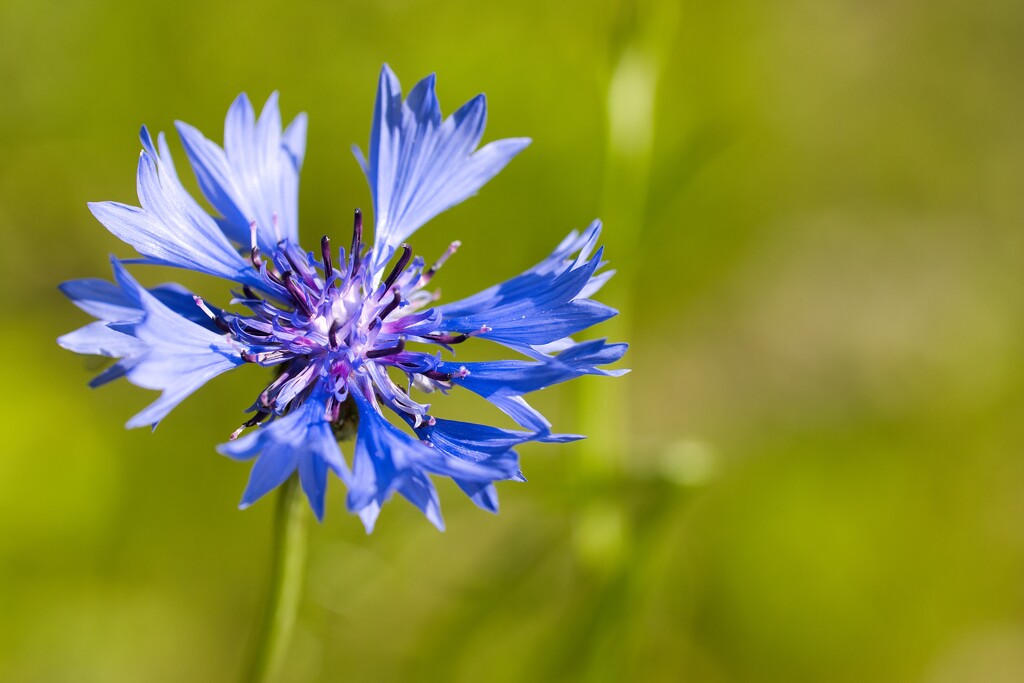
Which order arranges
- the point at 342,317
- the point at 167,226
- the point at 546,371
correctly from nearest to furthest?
the point at 546,371
the point at 167,226
the point at 342,317

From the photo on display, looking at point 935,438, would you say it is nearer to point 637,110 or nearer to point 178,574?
point 637,110

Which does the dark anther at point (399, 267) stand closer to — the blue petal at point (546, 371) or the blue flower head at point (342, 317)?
the blue flower head at point (342, 317)

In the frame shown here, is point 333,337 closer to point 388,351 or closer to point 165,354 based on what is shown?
point 388,351

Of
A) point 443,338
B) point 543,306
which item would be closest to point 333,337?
point 443,338

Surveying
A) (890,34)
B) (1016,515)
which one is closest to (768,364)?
(1016,515)

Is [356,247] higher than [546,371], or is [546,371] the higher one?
[356,247]

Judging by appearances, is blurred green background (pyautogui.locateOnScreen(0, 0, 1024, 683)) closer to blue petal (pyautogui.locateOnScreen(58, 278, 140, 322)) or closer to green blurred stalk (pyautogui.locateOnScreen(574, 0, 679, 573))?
green blurred stalk (pyautogui.locateOnScreen(574, 0, 679, 573))
